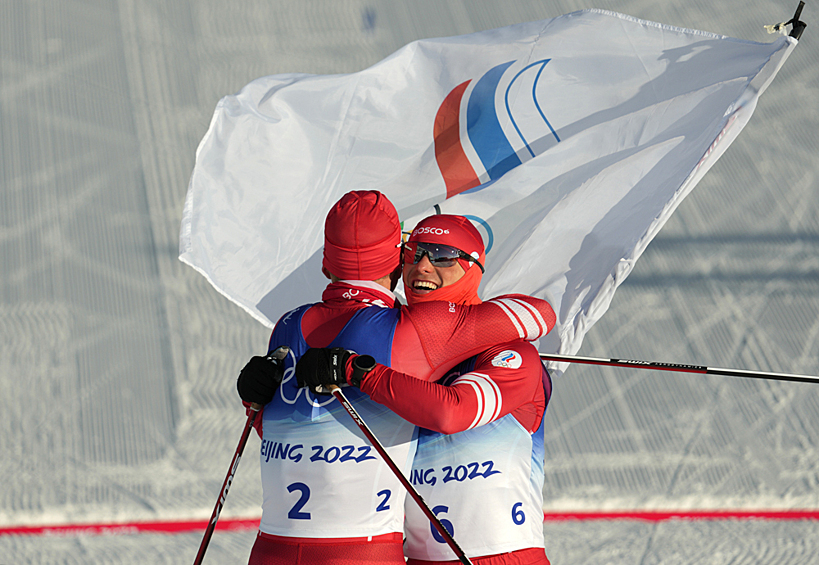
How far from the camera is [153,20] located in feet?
13.3

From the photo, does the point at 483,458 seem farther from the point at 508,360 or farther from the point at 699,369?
the point at 699,369

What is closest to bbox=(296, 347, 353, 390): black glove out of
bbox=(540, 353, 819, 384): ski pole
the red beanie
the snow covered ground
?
the red beanie

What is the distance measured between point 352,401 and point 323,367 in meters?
0.12

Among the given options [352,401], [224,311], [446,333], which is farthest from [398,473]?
[224,311]

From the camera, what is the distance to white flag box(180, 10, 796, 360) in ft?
6.66

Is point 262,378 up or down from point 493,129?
down

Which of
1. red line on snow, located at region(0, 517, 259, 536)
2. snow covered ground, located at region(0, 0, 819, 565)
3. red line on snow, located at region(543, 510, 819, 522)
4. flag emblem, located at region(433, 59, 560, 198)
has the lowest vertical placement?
red line on snow, located at region(543, 510, 819, 522)

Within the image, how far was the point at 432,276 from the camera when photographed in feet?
5.32

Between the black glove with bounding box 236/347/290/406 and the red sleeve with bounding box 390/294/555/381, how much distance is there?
230mm

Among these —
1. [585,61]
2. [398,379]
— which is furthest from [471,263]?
[585,61]

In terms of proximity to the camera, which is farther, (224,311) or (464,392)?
(224,311)

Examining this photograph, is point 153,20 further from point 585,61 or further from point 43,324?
point 585,61

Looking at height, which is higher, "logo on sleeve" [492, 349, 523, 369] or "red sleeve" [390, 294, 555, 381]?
"red sleeve" [390, 294, 555, 381]

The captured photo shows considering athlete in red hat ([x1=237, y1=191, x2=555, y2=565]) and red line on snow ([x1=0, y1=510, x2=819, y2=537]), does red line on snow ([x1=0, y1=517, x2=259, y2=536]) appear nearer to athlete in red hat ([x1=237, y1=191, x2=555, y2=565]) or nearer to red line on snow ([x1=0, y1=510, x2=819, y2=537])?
red line on snow ([x1=0, y1=510, x2=819, y2=537])
